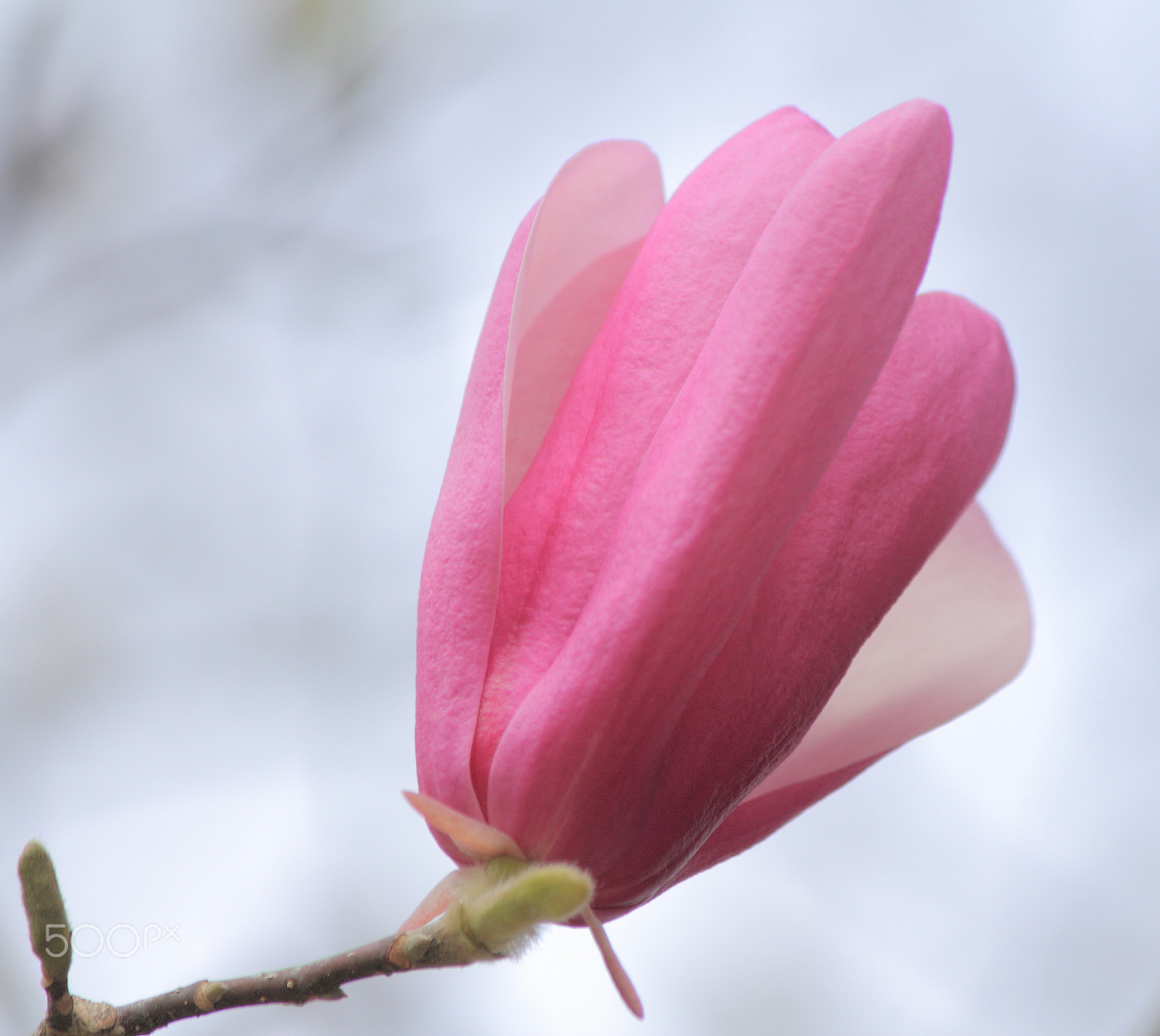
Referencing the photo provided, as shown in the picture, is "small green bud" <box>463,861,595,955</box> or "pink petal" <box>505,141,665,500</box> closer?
"small green bud" <box>463,861,595,955</box>

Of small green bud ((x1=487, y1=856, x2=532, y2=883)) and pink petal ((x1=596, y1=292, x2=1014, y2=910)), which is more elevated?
pink petal ((x1=596, y1=292, x2=1014, y2=910))

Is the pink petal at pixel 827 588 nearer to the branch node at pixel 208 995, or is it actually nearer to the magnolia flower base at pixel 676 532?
the magnolia flower base at pixel 676 532

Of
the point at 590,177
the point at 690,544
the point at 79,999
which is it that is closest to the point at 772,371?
the point at 690,544

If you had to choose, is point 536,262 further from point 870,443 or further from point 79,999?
point 79,999

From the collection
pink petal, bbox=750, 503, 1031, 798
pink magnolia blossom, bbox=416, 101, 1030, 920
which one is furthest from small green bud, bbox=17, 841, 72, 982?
pink petal, bbox=750, 503, 1031, 798

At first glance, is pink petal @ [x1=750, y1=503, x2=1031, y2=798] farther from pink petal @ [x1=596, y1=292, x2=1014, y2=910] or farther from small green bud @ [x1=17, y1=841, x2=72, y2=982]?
small green bud @ [x1=17, y1=841, x2=72, y2=982]

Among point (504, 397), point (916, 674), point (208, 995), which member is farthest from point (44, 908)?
point (916, 674)
